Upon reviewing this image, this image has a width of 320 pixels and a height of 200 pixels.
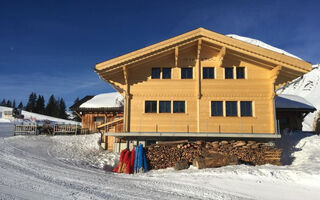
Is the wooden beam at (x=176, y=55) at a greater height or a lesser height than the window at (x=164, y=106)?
greater

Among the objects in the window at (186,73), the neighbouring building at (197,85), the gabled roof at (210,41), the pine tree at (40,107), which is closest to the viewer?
the gabled roof at (210,41)

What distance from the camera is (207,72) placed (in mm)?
15086

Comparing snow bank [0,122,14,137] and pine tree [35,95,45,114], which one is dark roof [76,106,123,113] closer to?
snow bank [0,122,14,137]

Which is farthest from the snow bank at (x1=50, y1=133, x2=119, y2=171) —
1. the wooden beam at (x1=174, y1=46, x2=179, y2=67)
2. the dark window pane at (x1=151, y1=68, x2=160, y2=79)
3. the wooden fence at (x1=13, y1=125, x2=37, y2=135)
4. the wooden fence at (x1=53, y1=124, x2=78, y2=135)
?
the wooden beam at (x1=174, y1=46, x2=179, y2=67)

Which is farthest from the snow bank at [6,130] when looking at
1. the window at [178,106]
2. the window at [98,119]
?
the window at [178,106]

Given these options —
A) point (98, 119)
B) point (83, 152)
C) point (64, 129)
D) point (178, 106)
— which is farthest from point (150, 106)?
point (64, 129)

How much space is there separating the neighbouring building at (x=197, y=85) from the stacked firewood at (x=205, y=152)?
30.0 inches

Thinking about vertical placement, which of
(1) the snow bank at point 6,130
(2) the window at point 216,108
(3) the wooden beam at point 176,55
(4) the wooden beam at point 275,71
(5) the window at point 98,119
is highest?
(3) the wooden beam at point 176,55

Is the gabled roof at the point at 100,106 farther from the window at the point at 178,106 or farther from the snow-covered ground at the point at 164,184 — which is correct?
the snow-covered ground at the point at 164,184

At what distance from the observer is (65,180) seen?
851cm

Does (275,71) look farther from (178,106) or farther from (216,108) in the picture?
(178,106)

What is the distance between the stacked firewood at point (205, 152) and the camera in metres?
12.9

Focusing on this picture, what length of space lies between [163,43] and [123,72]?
10.7ft

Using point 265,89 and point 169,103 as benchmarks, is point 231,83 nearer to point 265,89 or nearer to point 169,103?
point 265,89
